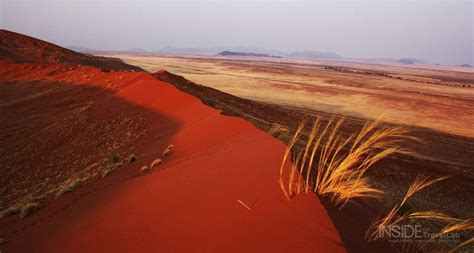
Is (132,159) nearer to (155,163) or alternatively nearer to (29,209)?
(155,163)

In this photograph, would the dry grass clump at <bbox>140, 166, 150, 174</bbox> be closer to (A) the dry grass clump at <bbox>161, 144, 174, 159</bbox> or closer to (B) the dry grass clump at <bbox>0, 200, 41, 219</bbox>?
(A) the dry grass clump at <bbox>161, 144, 174, 159</bbox>

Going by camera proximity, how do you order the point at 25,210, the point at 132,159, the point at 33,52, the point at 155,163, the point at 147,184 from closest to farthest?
the point at 147,184, the point at 25,210, the point at 155,163, the point at 132,159, the point at 33,52

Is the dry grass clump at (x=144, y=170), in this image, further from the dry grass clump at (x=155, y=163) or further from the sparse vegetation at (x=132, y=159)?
the sparse vegetation at (x=132, y=159)

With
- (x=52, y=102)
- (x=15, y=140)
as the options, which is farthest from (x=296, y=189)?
(x=52, y=102)

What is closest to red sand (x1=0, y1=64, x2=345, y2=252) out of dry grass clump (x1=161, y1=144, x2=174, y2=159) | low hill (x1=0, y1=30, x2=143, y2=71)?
dry grass clump (x1=161, y1=144, x2=174, y2=159)

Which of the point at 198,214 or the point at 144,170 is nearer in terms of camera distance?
the point at 198,214

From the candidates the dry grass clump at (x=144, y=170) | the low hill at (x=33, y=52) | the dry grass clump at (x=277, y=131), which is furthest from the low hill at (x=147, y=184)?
the low hill at (x=33, y=52)

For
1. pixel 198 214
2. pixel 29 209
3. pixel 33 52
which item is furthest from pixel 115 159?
pixel 33 52

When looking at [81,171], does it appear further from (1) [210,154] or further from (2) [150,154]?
(1) [210,154]

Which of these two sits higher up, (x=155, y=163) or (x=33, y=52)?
(x=33, y=52)
